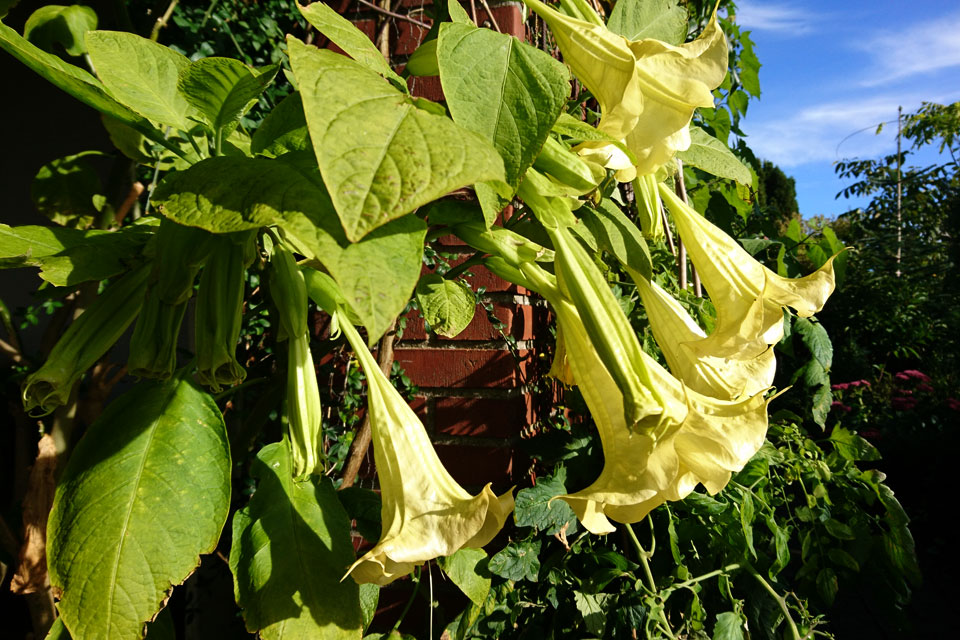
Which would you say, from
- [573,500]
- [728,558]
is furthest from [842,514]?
[573,500]

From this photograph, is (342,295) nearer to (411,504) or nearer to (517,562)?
(411,504)

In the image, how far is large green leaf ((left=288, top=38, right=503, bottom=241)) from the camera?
0.25 m

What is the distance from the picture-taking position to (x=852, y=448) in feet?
3.98

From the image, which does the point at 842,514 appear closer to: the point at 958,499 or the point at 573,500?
the point at 573,500

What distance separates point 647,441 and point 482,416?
728 millimetres

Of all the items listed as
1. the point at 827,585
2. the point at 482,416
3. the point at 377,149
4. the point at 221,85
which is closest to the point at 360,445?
the point at 482,416

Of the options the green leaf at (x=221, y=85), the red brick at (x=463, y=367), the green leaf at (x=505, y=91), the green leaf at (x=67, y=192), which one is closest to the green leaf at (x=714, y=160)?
the green leaf at (x=505, y=91)

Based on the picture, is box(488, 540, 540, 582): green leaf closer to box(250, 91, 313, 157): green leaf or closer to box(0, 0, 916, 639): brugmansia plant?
box(0, 0, 916, 639): brugmansia plant

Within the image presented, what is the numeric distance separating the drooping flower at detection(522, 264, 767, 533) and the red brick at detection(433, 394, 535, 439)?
2.07 feet

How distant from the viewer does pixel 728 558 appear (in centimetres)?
100

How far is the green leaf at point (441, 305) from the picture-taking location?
0.61 m

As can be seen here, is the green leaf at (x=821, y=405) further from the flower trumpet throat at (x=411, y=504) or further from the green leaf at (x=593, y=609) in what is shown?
the flower trumpet throat at (x=411, y=504)

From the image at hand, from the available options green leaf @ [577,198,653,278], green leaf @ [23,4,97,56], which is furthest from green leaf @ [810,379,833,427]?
green leaf @ [23,4,97,56]

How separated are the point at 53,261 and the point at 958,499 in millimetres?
3786
